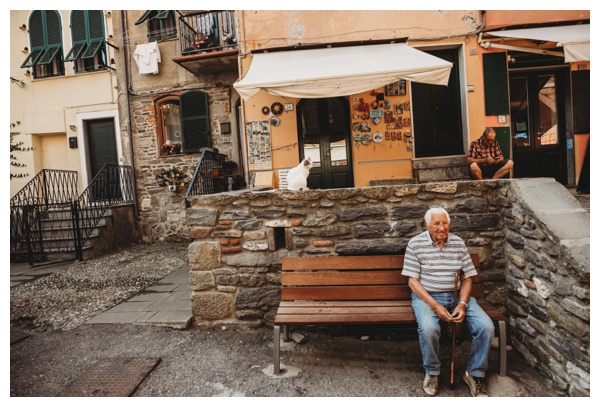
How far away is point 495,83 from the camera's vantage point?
605 centimetres

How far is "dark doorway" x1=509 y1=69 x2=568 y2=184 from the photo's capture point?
652 centimetres

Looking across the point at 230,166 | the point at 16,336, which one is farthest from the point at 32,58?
the point at 16,336

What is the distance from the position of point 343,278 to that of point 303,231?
638mm

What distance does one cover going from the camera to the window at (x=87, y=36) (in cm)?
860

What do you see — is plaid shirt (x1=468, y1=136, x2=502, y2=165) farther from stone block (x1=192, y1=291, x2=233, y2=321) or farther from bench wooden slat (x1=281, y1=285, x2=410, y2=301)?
stone block (x1=192, y1=291, x2=233, y2=321)

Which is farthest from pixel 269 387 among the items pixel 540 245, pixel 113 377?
Answer: pixel 540 245

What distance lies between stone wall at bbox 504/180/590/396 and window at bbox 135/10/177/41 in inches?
349

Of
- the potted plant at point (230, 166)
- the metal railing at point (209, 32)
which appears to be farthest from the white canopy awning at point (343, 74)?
the potted plant at point (230, 166)

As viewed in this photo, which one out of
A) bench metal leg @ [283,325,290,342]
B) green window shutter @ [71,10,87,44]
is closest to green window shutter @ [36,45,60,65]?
green window shutter @ [71,10,87,44]

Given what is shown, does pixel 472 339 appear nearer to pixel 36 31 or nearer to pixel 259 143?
pixel 259 143

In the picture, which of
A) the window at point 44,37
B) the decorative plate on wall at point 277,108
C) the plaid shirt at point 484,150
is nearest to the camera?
the plaid shirt at point 484,150

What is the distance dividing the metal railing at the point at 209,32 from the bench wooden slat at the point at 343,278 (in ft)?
21.1

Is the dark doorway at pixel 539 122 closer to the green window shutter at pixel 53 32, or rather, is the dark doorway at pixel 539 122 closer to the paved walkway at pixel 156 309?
the paved walkway at pixel 156 309
